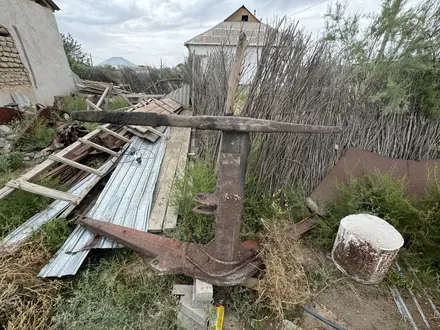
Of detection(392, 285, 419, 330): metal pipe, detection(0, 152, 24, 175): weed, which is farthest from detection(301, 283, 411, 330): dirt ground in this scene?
detection(0, 152, 24, 175): weed

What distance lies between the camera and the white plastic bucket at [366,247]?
6.26ft

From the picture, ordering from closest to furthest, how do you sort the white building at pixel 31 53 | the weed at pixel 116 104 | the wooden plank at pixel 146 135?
the wooden plank at pixel 146 135
the white building at pixel 31 53
the weed at pixel 116 104

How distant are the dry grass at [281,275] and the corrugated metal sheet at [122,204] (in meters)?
1.31

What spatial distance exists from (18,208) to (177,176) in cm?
186

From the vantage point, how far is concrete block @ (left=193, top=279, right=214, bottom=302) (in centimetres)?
160

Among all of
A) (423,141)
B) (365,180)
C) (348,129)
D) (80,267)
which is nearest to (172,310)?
(80,267)

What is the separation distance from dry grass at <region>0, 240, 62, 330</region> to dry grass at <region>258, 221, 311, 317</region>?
1669 mm

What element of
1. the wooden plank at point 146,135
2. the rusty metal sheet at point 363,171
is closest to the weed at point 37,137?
the wooden plank at point 146,135

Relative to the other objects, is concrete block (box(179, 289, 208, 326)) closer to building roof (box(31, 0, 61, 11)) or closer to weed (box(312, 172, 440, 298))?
weed (box(312, 172, 440, 298))

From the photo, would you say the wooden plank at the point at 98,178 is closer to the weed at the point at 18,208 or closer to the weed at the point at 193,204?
the weed at the point at 18,208

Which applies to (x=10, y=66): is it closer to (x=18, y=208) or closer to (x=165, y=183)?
(x=18, y=208)

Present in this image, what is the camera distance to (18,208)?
253 centimetres

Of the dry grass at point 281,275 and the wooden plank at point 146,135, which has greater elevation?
the wooden plank at point 146,135

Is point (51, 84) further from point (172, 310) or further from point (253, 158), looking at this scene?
point (172, 310)
